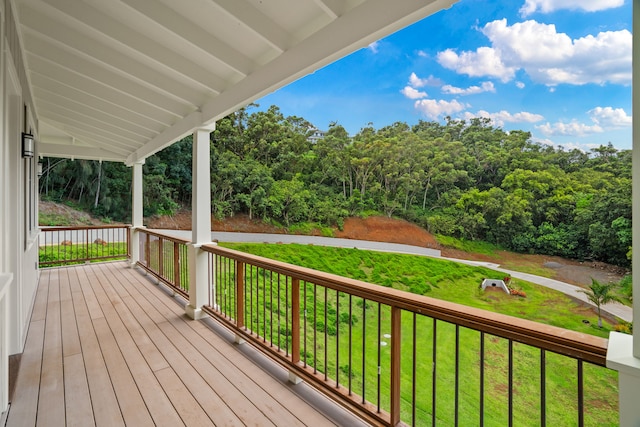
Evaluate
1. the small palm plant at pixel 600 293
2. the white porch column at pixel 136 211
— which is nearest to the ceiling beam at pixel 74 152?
the white porch column at pixel 136 211

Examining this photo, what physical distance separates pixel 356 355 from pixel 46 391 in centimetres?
703

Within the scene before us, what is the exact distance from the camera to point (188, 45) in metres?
2.39

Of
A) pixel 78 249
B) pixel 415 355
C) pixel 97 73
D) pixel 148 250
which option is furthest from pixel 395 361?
pixel 78 249

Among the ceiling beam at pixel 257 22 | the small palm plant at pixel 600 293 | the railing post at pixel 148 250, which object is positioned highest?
the ceiling beam at pixel 257 22

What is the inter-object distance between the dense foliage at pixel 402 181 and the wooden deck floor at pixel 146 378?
10.8 meters

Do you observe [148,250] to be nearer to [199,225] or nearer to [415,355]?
[199,225]

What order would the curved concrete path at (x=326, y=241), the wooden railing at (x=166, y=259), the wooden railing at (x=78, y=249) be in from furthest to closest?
the curved concrete path at (x=326, y=241)
the wooden railing at (x=78, y=249)
the wooden railing at (x=166, y=259)

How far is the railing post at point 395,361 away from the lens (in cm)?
166

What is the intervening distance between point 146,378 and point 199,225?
1.76 m

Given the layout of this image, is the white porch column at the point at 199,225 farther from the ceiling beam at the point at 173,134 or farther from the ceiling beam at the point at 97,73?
the ceiling beam at the point at 97,73

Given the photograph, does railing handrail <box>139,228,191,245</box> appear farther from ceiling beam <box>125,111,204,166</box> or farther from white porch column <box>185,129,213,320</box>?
ceiling beam <box>125,111,204,166</box>

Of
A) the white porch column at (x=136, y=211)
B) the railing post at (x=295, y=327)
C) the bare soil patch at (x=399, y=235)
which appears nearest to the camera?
the railing post at (x=295, y=327)

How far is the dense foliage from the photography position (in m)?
11.7

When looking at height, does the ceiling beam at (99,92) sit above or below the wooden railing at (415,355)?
above
